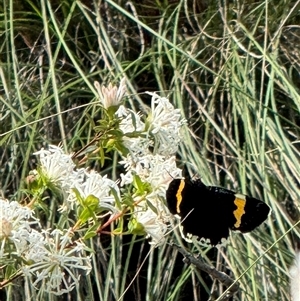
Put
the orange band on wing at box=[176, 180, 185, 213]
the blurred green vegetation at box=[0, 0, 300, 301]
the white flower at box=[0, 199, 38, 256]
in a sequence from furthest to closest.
→ the blurred green vegetation at box=[0, 0, 300, 301] < the orange band on wing at box=[176, 180, 185, 213] < the white flower at box=[0, 199, 38, 256]

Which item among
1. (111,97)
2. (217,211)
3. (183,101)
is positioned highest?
(111,97)

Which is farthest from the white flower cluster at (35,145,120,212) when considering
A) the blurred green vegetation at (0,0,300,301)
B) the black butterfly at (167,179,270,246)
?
the blurred green vegetation at (0,0,300,301)

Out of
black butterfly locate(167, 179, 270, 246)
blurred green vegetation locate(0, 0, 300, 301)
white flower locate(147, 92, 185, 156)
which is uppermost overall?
white flower locate(147, 92, 185, 156)

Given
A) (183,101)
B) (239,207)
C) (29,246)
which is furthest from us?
(183,101)

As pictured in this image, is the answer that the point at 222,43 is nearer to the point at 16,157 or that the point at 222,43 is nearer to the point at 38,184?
the point at 16,157

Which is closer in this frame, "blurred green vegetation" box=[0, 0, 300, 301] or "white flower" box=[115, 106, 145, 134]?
"white flower" box=[115, 106, 145, 134]

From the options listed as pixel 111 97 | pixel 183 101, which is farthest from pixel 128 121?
pixel 183 101

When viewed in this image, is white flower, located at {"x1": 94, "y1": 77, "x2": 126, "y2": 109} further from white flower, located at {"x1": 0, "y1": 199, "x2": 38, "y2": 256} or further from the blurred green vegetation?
the blurred green vegetation

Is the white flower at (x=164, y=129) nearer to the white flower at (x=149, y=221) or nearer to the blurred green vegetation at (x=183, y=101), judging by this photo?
the white flower at (x=149, y=221)

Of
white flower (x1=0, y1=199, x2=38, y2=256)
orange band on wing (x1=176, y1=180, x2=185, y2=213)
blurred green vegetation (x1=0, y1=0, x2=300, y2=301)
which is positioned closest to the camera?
white flower (x1=0, y1=199, x2=38, y2=256)

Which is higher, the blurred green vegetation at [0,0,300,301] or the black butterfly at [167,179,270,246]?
the black butterfly at [167,179,270,246]

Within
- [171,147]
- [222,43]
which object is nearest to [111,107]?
[171,147]

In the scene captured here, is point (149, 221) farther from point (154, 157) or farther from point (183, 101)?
point (183, 101)
